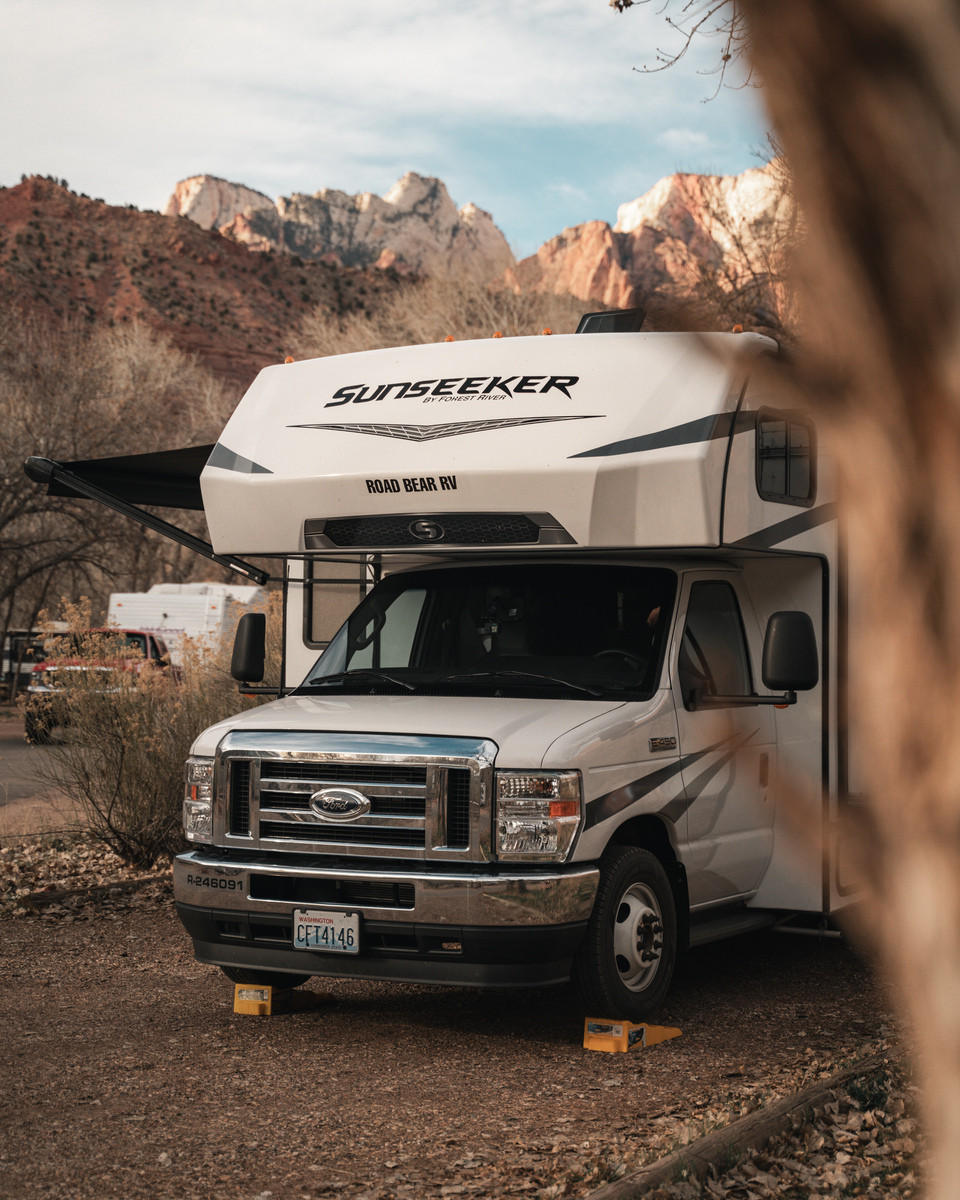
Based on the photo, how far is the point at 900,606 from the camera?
3.76ft

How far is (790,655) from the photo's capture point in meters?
6.46

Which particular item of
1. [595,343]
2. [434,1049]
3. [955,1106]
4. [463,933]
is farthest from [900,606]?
[595,343]

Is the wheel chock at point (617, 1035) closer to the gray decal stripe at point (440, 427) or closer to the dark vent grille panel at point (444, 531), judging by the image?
the dark vent grille panel at point (444, 531)

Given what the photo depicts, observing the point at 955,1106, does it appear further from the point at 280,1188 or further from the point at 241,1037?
the point at 241,1037

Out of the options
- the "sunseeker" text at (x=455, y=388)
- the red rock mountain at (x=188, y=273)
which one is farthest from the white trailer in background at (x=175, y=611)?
the "sunseeker" text at (x=455, y=388)

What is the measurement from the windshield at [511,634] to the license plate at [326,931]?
126cm

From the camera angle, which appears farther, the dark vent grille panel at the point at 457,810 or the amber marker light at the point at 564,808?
the dark vent grille panel at the point at 457,810

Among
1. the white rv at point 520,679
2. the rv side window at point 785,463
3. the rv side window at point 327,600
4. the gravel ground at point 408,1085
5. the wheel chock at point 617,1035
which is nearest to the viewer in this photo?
the gravel ground at point 408,1085

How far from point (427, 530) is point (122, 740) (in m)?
5.11

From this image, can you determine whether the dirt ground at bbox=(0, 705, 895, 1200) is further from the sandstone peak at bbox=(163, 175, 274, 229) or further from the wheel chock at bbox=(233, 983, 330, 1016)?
the sandstone peak at bbox=(163, 175, 274, 229)

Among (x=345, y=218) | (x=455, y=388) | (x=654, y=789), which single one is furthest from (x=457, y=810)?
(x=345, y=218)

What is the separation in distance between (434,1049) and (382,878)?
0.90 m

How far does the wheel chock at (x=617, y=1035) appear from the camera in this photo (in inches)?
239

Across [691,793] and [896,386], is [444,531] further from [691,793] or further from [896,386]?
[896,386]
